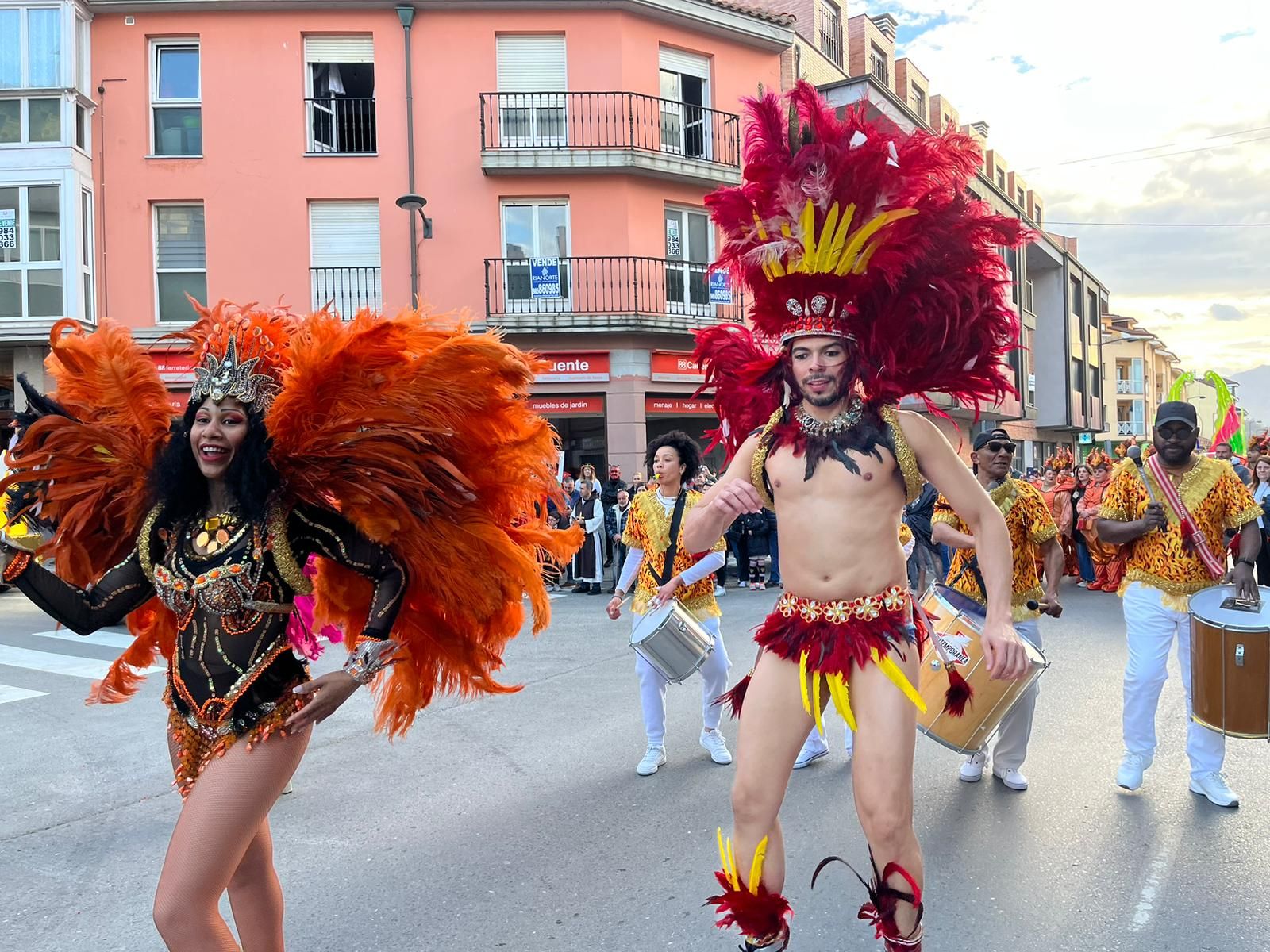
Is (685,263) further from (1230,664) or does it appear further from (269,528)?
(269,528)

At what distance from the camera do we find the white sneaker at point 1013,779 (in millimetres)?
4820

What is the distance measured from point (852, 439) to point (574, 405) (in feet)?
52.4

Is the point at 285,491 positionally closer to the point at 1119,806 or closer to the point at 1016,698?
the point at 1016,698

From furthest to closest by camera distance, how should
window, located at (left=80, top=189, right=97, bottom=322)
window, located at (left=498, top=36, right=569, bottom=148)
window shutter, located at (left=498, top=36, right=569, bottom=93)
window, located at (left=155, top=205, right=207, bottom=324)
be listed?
window shutter, located at (left=498, top=36, right=569, bottom=93), window, located at (left=498, top=36, right=569, bottom=148), window, located at (left=155, top=205, right=207, bottom=324), window, located at (left=80, top=189, right=97, bottom=322)

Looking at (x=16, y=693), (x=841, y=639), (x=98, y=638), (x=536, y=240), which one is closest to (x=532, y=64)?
(x=536, y=240)

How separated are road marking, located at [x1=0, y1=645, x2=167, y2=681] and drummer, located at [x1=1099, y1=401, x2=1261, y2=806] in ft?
23.6

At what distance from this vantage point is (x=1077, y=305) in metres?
45.1

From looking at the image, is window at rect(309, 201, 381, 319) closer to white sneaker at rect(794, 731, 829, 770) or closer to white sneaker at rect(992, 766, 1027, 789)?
white sneaker at rect(794, 731, 829, 770)

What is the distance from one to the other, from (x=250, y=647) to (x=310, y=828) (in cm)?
222

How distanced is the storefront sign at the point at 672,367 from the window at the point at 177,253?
8.75 metres

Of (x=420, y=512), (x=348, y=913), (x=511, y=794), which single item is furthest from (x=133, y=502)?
(x=511, y=794)

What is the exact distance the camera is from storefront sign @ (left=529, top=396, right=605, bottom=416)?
62.1 ft

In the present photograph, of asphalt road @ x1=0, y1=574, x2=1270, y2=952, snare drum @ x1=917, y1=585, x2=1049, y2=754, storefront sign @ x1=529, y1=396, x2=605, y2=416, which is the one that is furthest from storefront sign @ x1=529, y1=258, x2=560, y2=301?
snare drum @ x1=917, y1=585, x2=1049, y2=754

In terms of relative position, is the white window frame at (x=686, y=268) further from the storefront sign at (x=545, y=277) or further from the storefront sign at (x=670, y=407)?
the storefront sign at (x=545, y=277)
